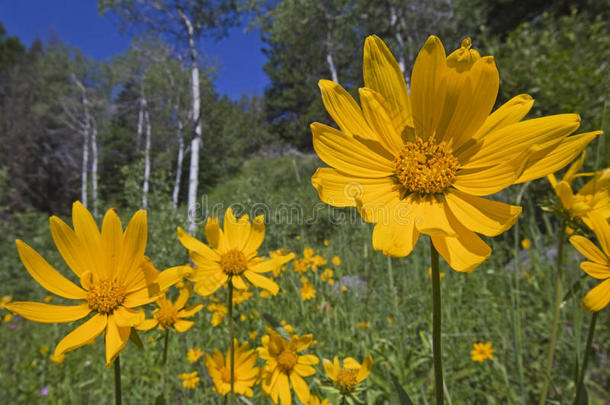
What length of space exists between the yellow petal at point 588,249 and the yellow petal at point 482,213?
14.2 inches

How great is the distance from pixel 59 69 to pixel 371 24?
19.2 metres

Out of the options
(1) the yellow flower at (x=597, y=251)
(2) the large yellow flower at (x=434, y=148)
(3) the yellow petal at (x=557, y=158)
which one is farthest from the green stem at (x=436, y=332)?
(1) the yellow flower at (x=597, y=251)

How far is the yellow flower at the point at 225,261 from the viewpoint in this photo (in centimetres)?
106

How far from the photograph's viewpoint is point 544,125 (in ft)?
1.80

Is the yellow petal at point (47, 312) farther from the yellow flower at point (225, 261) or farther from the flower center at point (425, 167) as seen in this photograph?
the flower center at point (425, 167)

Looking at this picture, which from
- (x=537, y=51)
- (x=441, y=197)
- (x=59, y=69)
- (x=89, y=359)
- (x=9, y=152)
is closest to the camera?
(x=441, y=197)

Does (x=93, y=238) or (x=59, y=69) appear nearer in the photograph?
(x=93, y=238)

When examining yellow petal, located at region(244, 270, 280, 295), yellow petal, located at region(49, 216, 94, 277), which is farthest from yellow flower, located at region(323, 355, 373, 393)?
yellow petal, located at region(49, 216, 94, 277)

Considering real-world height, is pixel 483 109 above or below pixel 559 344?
above

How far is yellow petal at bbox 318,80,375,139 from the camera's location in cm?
65

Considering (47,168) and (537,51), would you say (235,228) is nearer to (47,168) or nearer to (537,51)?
(537,51)

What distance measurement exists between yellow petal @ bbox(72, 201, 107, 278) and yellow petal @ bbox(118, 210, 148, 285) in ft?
0.20

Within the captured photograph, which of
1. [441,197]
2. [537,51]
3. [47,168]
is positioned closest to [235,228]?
[441,197]

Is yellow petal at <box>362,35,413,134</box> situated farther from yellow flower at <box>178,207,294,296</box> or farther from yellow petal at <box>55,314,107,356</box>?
yellow petal at <box>55,314,107,356</box>
